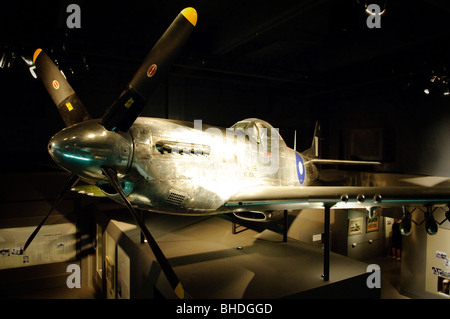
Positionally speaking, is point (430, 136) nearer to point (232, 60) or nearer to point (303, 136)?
point (303, 136)

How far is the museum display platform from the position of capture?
9.43 ft

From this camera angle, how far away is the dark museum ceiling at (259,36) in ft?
15.6

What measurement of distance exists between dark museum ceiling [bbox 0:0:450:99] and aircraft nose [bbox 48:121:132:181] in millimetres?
2922

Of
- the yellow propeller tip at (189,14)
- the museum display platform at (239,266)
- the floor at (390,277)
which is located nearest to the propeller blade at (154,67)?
the yellow propeller tip at (189,14)

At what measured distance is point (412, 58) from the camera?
602cm

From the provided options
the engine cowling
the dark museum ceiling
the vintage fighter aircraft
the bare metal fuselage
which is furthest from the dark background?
the engine cowling

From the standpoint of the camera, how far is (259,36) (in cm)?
571

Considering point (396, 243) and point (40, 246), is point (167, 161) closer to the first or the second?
point (40, 246)

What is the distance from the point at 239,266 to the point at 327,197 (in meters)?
1.37

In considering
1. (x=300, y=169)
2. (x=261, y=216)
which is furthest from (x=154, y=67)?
(x=300, y=169)

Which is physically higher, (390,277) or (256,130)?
(256,130)

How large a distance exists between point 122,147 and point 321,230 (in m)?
5.51

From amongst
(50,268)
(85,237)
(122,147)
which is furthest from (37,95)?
(122,147)

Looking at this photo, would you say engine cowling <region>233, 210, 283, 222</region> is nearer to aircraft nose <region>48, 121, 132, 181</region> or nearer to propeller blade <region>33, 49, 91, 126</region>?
aircraft nose <region>48, 121, 132, 181</region>
